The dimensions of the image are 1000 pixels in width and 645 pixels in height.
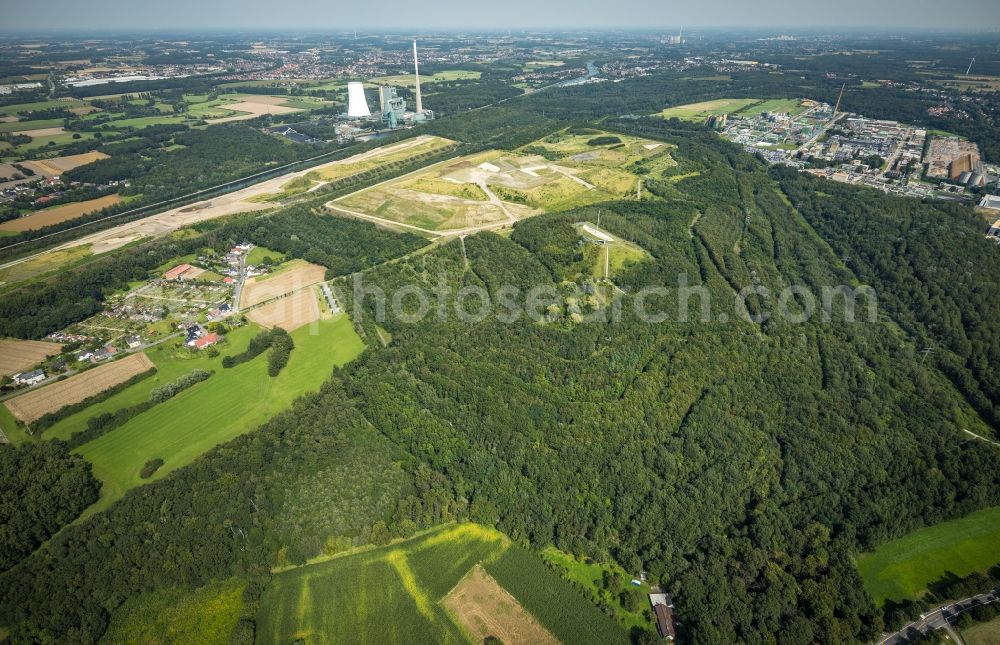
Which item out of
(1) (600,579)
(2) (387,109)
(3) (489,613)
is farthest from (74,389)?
(2) (387,109)

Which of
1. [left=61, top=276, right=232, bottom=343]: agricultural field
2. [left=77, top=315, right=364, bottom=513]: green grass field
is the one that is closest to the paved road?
[left=77, top=315, right=364, bottom=513]: green grass field

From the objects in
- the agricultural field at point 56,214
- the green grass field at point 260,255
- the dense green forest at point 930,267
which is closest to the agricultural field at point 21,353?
the green grass field at point 260,255

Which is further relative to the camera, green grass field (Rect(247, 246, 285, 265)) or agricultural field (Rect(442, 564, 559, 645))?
green grass field (Rect(247, 246, 285, 265))

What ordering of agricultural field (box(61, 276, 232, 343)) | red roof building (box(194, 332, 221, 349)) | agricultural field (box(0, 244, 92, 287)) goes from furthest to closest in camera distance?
agricultural field (box(0, 244, 92, 287)), agricultural field (box(61, 276, 232, 343)), red roof building (box(194, 332, 221, 349))

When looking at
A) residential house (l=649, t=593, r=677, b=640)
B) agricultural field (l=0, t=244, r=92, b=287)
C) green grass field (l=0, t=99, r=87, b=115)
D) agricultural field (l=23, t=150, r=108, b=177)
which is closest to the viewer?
residential house (l=649, t=593, r=677, b=640)

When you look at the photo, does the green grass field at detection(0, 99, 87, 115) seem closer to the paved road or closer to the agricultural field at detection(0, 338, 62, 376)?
the agricultural field at detection(0, 338, 62, 376)

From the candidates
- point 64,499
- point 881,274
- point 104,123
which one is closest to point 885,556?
point 881,274

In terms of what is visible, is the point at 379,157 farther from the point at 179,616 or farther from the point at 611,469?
the point at 179,616
